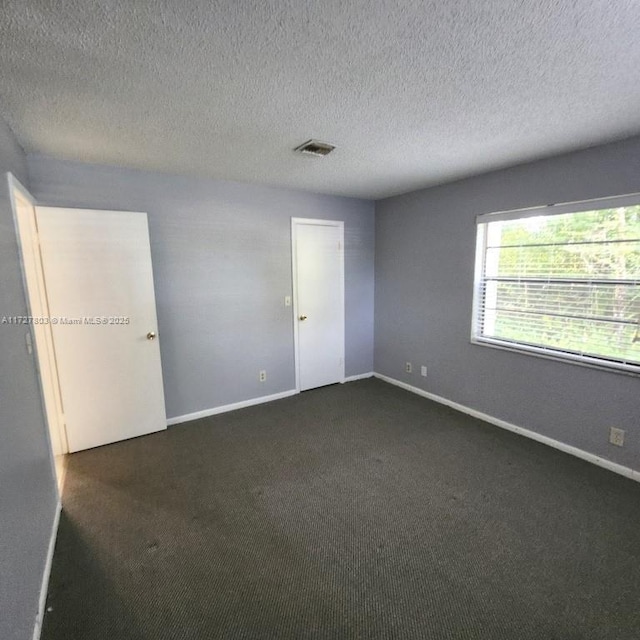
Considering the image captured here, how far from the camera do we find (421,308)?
3.77 metres

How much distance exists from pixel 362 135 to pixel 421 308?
217 centimetres

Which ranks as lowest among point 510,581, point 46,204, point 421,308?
point 510,581

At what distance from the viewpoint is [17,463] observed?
139 cm

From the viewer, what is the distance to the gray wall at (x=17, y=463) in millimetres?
1169

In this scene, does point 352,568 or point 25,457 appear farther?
point 352,568

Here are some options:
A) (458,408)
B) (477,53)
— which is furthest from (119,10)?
(458,408)

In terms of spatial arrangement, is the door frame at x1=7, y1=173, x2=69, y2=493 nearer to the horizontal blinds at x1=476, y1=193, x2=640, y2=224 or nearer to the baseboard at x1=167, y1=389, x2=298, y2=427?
the baseboard at x1=167, y1=389, x2=298, y2=427

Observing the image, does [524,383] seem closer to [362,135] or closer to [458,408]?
[458,408]

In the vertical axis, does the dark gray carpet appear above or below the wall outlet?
below

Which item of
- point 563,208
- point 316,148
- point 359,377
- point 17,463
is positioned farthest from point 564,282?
point 17,463

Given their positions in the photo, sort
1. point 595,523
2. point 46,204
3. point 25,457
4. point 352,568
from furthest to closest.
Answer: point 46,204, point 595,523, point 352,568, point 25,457

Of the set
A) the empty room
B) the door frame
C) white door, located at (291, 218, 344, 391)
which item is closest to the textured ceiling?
the empty room

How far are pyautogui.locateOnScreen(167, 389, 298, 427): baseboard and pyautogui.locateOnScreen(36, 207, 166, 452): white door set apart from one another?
0.28 meters

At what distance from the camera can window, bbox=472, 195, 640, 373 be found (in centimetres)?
227
